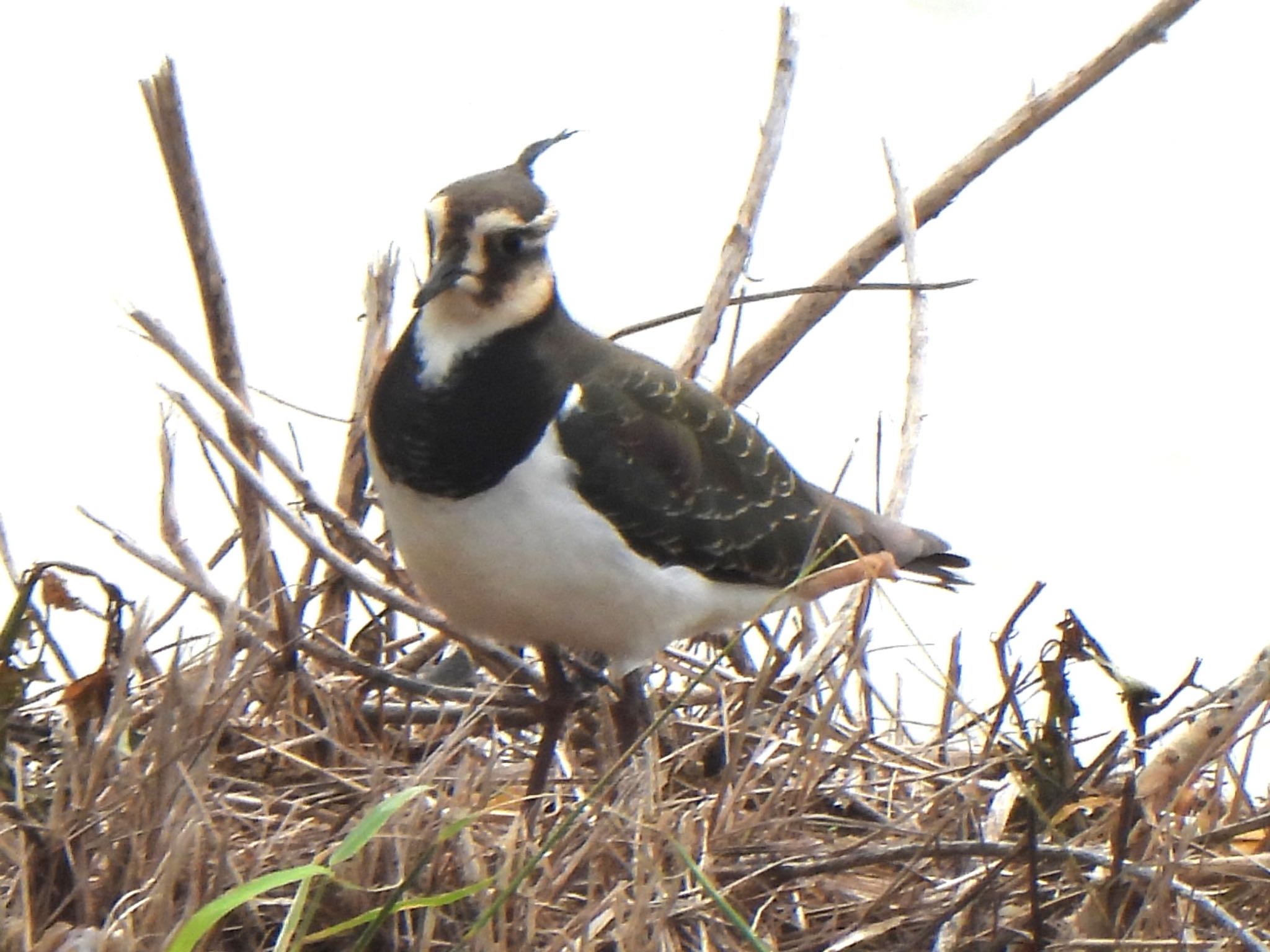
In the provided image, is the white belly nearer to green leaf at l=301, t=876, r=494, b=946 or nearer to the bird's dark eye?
the bird's dark eye

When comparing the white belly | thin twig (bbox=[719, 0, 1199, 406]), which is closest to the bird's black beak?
the white belly

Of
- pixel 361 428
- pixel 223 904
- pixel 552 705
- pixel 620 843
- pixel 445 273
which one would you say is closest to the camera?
pixel 223 904

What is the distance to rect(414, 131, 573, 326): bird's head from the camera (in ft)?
4.99

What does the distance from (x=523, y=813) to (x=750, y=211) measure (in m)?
0.95

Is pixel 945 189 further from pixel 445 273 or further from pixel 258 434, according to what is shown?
pixel 258 434

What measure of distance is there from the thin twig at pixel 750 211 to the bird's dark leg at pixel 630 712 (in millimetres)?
450

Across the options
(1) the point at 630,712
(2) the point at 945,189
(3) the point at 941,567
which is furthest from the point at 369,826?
(2) the point at 945,189

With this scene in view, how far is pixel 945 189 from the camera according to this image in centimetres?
206

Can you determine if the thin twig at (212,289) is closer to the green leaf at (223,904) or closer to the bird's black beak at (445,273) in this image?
the bird's black beak at (445,273)

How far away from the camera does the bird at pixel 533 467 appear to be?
5.07 feet

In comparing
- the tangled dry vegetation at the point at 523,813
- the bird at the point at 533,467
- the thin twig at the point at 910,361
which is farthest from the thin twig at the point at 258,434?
Answer: the thin twig at the point at 910,361

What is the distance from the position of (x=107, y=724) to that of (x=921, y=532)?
108 cm

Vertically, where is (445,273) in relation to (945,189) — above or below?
below

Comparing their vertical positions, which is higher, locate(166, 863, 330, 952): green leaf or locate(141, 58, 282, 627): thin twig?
locate(141, 58, 282, 627): thin twig
